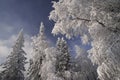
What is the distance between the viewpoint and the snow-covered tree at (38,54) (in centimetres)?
2892

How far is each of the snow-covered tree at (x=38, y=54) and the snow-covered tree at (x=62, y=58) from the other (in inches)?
93.0

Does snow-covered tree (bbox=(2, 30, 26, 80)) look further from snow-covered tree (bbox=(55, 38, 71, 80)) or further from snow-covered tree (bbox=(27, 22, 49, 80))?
snow-covered tree (bbox=(55, 38, 71, 80))

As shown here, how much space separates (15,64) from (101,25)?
79.6 ft

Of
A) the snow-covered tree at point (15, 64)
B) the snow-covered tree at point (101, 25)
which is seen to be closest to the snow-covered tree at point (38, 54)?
the snow-covered tree at point (15, 64)

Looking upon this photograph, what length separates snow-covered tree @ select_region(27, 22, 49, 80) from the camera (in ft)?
94.9

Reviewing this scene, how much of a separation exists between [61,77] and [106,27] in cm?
1677

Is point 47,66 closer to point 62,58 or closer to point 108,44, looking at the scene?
point 62,58

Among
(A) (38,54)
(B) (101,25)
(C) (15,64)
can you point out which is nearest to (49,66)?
(A) (38,54)

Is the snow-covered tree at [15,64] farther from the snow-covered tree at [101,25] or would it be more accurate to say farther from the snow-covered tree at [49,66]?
the snow-covered tree at [101,25]

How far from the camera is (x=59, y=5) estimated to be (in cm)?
1216

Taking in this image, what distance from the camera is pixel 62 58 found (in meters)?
31.0

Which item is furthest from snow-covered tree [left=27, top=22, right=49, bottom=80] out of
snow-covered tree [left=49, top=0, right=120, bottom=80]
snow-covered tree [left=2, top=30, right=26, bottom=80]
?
snow-covered tree [left=49, top=0, right=120, bottom=80]

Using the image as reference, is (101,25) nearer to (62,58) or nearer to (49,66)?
(49,66)

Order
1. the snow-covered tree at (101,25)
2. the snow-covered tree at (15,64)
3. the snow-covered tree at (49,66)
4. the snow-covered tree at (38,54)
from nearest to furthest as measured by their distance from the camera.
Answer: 1. the snow-covered tree at (101,25)
2. the snow-covered tree at (49,66)
3. the snow-covered tree at (38,54)
4. the snow-covered tree at (15,64)
